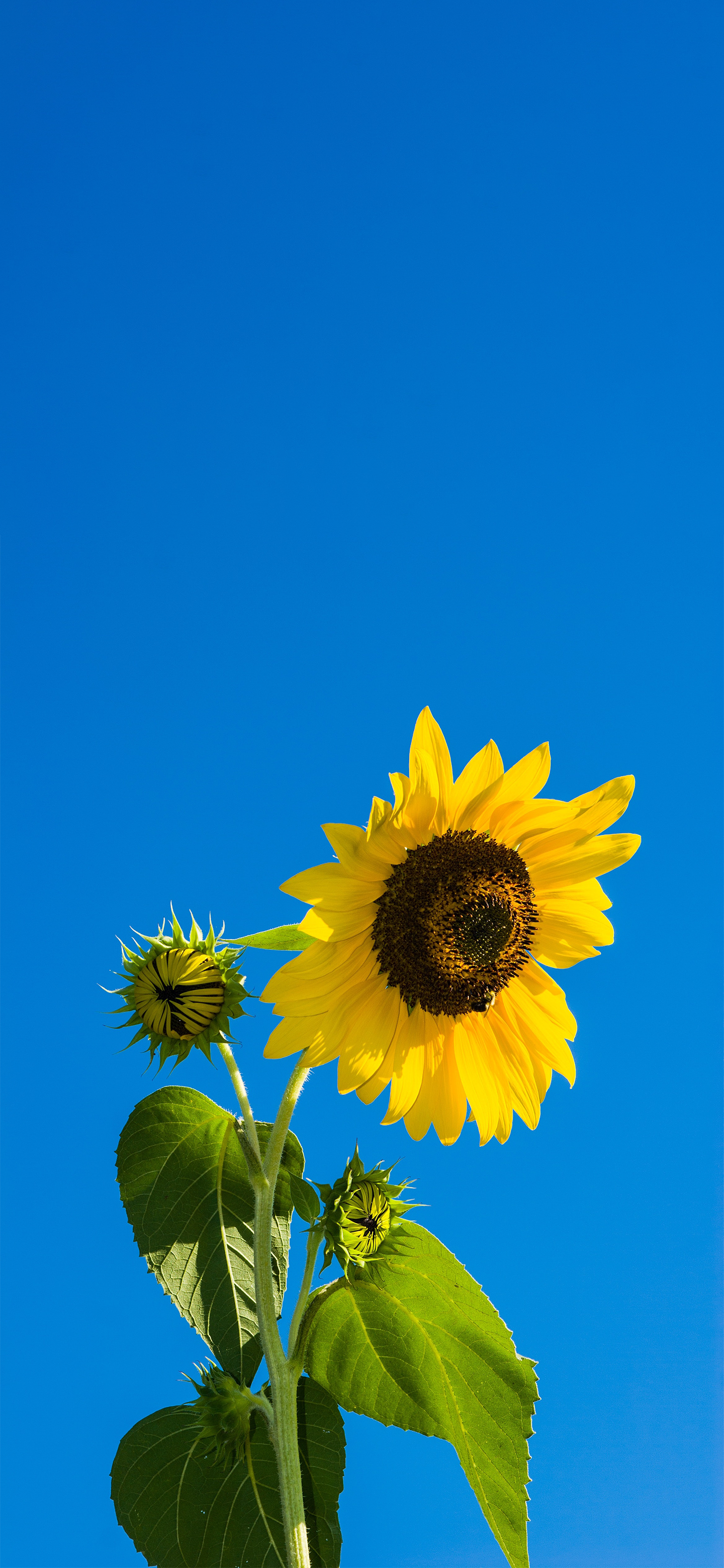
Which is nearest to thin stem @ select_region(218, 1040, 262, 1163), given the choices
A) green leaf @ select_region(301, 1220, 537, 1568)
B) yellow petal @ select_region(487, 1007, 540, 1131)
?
green leaf @ select_region(301, 1220, 537, 1568)

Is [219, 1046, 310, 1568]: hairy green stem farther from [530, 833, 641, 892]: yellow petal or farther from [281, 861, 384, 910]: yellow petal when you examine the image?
[530, 833, 641, 892]: yellow petal

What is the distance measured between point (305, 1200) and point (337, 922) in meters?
0.71

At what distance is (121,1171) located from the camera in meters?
2.58

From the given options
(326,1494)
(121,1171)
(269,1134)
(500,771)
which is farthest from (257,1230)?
(500,771)

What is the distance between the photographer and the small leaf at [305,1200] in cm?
249

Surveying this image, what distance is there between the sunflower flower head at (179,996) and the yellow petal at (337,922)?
18 centimetres

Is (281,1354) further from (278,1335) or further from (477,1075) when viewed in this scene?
(477,1075)

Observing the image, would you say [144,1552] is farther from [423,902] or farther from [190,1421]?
[423,902]

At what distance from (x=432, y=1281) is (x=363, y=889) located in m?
1.02

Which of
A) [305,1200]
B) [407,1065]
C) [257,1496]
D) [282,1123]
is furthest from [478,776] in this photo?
[257,1496]

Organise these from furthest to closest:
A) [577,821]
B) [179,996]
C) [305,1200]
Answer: [305,1200] < [577,821] < [179,996]

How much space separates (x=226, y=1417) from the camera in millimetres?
2275

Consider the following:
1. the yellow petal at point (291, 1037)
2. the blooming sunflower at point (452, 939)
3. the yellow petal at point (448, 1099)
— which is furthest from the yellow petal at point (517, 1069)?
the yellow petal at point (291, 1037)

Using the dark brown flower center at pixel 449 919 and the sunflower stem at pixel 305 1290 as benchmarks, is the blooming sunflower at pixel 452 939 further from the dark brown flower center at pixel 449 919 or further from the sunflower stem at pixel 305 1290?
the sunflower stem at pixel 305 1290
